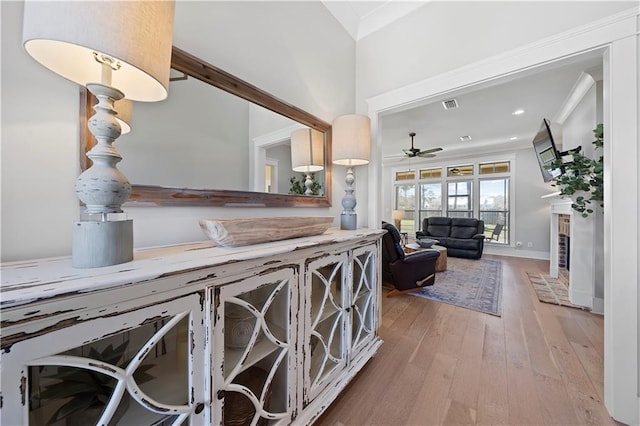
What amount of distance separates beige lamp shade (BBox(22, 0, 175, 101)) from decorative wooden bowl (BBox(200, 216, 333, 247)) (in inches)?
18.7

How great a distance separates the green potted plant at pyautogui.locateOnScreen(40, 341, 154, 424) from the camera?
0.65 m

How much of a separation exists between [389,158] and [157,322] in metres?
6.99

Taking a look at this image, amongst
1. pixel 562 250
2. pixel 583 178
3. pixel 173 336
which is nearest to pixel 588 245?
pixel 583 178

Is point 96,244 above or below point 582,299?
above

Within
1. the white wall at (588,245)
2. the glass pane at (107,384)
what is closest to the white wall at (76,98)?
the glass pane at (107,384)

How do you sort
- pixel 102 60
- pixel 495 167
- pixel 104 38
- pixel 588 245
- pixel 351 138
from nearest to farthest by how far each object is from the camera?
pixel 104 38 → pixel 102 60 → pixel 351 138 → pixel 588 245 → pixel 495 167

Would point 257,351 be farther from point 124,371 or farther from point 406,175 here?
point 406,175

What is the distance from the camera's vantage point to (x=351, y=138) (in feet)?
5.83

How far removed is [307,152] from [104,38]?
1.31 m

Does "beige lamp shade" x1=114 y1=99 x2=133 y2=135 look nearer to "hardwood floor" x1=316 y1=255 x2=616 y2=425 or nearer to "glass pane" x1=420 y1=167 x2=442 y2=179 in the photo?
"hardwood floor" x1=316 y1=255 x2=616 y2=425

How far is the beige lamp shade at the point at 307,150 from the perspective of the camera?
66.3 inches

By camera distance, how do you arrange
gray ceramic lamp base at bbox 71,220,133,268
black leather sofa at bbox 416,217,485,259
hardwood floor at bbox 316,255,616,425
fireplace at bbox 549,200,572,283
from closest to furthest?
gray ceramic lamp base at bbox 71,220,133,268
hardwood floor at bbox 316,255,616,425
fireplace at bbox 549,200,572,283
black leather sofa at bbox 416,217,485,259

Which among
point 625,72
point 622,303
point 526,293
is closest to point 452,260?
point 526,293

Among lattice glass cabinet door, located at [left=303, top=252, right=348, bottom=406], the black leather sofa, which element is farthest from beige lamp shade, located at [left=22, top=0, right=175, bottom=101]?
the black leather sofa
